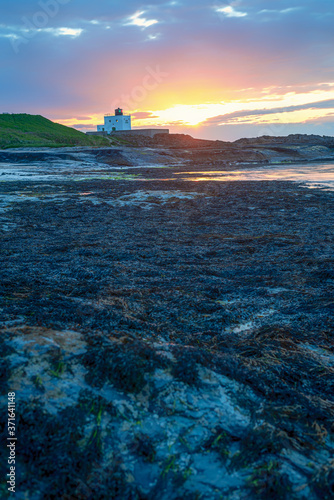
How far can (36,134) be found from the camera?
193 feet

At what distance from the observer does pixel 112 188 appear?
17.6 meters

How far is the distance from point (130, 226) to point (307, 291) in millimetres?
5589

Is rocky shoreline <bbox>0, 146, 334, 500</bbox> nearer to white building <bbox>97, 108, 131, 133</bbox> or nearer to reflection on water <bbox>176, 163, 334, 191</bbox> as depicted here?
reflection on water <bbox>176, 163, 334, 191</bbox>

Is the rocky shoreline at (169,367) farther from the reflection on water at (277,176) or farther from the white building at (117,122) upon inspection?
the white building at (117,122)

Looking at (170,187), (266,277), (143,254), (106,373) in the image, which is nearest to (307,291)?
(266,277)

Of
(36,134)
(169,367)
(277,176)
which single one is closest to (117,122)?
(36,134)

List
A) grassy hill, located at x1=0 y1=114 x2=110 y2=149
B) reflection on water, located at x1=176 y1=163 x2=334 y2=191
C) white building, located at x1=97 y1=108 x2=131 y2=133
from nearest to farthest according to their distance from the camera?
reflection on water, located at x1=176 y1=163 x2=334 y2=191
grassy hill, located at x1=0 y1=114 x2=110 y2=149
white building, located at x1=97 y1=108 x2=131 y2=133

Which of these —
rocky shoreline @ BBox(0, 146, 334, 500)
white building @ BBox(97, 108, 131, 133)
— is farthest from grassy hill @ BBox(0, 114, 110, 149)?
rocky shoreline @ BBox(0, 146, 334, 500)

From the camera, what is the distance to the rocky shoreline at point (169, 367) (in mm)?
2043

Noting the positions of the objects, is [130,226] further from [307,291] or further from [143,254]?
[307,291]

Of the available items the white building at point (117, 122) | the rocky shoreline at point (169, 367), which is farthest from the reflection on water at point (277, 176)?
the white building at point (117, 122)

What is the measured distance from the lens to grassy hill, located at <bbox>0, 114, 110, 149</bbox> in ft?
157

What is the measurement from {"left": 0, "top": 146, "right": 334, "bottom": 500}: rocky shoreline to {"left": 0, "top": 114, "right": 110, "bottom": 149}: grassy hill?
134 ft

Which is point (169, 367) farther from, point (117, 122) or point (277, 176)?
point (117, 122)
